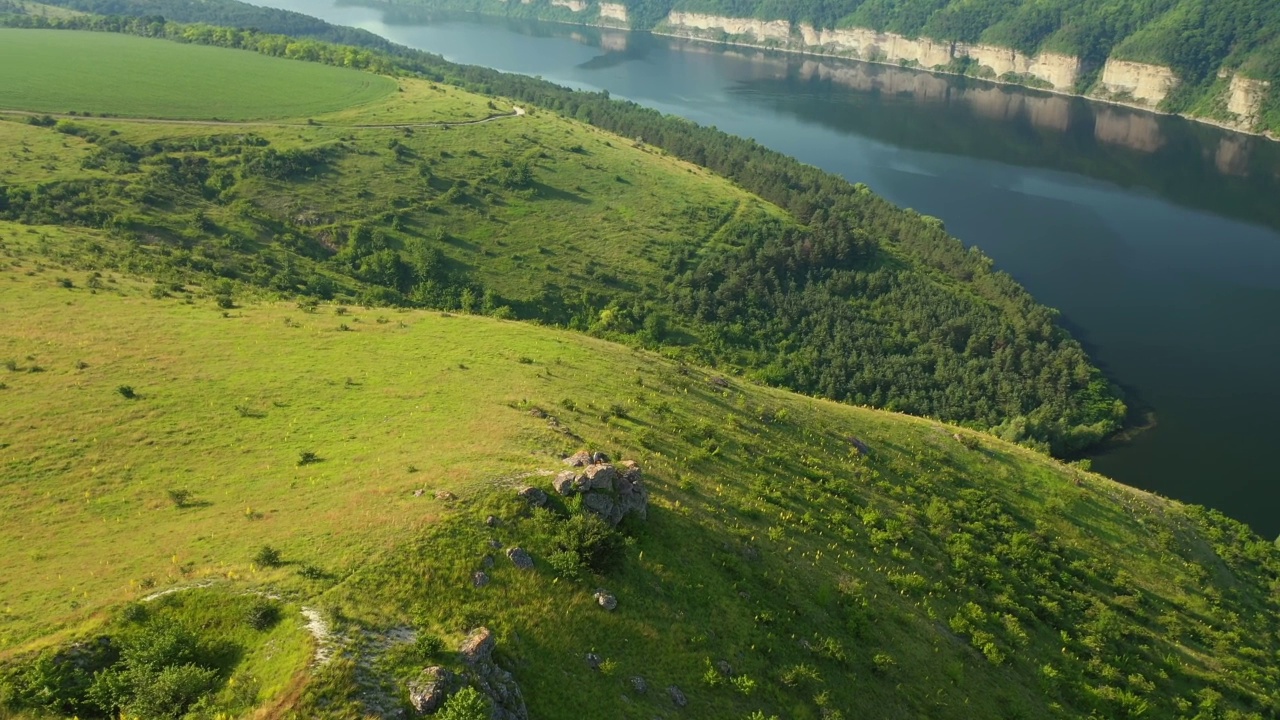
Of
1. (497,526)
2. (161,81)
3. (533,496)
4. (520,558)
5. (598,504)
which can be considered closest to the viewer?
(520,558)

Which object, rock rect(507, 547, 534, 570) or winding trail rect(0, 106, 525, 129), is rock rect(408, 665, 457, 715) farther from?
winding trail rect(0, 106, 525, 129)

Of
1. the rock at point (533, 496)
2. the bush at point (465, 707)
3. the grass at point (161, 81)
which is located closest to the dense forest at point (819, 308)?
the grass at point (161, 81)

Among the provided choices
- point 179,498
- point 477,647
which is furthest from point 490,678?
point 179,498

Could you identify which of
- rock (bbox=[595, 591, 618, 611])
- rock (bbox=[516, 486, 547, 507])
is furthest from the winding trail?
rock (bbox=[595, 591, 618, 611])

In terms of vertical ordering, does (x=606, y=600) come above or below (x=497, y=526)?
below

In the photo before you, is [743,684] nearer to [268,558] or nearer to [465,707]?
[465,707]
